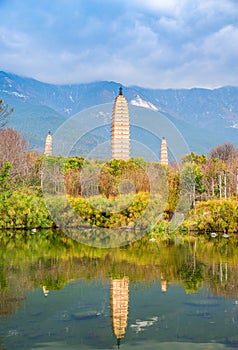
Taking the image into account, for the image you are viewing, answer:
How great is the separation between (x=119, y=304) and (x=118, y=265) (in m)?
2.72

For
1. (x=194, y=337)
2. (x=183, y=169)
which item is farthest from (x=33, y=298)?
(x=183, y=169)

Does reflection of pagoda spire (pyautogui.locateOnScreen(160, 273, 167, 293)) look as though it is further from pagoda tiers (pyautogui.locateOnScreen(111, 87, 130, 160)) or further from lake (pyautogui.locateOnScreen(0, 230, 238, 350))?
pagoda tiers (pyautogui.locateOnScreen(111, 87, 130, 160))

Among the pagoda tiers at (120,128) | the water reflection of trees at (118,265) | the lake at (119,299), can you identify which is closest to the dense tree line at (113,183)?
the water reflection of trees at (118,265)

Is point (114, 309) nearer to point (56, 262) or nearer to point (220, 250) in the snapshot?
point (56, 262)

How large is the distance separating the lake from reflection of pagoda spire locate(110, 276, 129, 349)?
1 cm

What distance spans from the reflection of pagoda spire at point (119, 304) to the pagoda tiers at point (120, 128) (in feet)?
58.5

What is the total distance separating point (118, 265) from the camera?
Result: 9031mm

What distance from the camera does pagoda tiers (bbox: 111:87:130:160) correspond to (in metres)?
25.5

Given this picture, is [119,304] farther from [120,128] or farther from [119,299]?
[120,128]

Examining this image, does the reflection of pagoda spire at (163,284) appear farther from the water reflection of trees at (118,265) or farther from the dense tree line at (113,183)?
the dense tree line at (113,183)

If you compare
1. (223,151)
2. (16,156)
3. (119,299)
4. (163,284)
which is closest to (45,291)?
(119,299)

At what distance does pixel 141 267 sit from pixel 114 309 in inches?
106

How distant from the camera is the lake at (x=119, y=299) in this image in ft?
16.3

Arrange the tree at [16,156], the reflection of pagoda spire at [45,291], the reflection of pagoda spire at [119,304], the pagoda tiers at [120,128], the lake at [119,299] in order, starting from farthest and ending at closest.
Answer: the pagoda tiers at [120,128], the tree at [16,156], the reflection of pagoda spire at [45,291], the reflection of pagoda spire at [119,304], the lake at [119,299]
